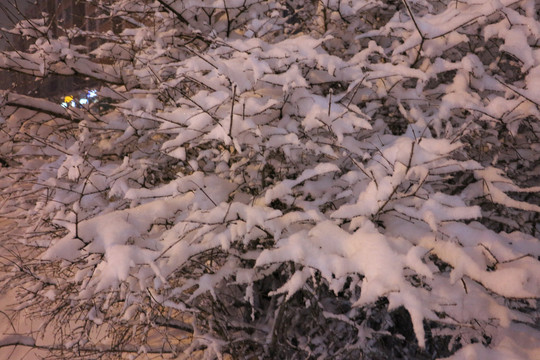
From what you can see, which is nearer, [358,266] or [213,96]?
[358,266]

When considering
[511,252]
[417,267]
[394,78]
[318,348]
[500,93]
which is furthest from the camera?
[318,348]

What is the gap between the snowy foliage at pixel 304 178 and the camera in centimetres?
184

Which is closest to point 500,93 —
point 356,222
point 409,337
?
point 356,222

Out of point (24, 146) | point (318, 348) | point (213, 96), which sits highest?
point (213, 96)

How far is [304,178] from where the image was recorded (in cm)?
213

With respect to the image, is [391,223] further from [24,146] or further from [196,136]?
[24,146]

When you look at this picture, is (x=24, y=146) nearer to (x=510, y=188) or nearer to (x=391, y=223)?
(x=391, y=223)

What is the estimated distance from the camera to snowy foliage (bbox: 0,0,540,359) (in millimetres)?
1840

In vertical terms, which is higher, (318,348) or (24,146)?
(24,146)

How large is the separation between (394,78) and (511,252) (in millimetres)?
1317

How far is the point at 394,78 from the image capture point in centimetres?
253

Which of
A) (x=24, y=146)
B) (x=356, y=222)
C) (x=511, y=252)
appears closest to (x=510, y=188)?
(x=511, y=252)

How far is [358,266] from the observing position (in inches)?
62.3

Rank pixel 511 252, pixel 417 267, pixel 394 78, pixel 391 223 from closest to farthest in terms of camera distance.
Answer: pixel 417 267 < pixel 511 252 < pixel 391 223 < pixel 394 78
